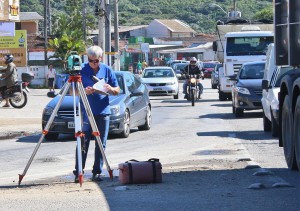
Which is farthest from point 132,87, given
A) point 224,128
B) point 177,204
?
point 177,204

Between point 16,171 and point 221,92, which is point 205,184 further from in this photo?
point 221,92

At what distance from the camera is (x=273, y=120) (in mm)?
20047

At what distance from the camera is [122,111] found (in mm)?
21219

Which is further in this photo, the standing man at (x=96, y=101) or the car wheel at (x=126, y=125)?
the car wheel at (x=126, y=125)

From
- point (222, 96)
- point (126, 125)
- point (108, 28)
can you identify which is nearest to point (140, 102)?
point (126, 125)

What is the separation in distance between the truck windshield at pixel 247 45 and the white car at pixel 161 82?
17.4ft

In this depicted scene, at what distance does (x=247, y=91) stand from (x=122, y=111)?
23.0 ft

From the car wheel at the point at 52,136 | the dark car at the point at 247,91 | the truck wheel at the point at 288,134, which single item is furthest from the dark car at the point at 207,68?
the truck wheel at the point at 288,134

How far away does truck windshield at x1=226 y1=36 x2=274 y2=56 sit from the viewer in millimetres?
37562

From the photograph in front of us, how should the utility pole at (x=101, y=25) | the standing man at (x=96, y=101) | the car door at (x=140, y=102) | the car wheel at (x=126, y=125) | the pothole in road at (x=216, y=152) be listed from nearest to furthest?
1. the standing man at (x=96, y=101)
2. the pothole in road at (x=216, y=152)
3. the car wheel at (x=126, y=125)
4. the car door at (x=140, y=102)
5. the utility pole at (x=101, y=25)

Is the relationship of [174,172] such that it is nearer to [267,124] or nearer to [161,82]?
[267,124]

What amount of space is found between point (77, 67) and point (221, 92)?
2712cm

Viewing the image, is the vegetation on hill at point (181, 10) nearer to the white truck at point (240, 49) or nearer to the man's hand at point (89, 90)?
the white truck at point (240, 49)

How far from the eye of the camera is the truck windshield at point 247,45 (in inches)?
1479
